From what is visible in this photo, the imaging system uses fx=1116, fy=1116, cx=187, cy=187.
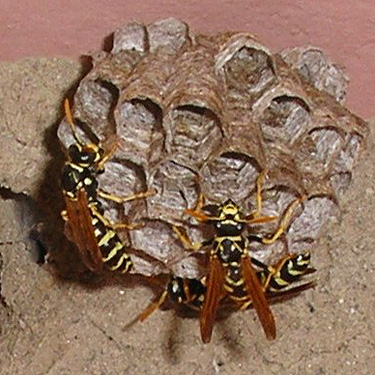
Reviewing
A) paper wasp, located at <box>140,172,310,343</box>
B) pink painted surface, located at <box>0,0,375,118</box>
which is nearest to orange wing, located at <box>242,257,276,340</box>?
paper wasp, located at <box>140,172,310,343</box>

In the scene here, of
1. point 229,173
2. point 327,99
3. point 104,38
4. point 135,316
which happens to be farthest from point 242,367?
point 104,38

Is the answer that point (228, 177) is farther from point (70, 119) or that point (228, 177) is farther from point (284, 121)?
point (70, 119)

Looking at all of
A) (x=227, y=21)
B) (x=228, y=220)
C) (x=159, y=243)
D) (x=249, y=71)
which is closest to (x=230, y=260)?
(x=228, y=220)

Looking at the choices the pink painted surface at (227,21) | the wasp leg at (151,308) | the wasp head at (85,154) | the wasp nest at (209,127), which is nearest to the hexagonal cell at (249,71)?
the wasp nest at (209,127)

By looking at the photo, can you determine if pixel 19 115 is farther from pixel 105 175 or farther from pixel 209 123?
pixel 209 123

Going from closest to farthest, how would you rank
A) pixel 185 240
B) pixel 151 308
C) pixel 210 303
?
pixel 210 303 → pixel 185 240 → pixel 151 308

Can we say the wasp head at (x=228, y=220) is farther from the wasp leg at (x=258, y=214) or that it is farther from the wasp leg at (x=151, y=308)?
the wasp leg at (x=151, y=308)
